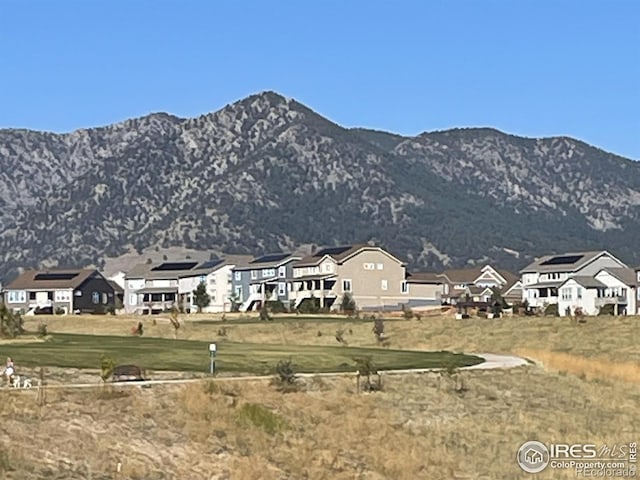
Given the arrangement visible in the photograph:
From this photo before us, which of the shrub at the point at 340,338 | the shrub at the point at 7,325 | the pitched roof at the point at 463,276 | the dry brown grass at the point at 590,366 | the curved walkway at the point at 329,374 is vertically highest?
the pitched roof at the point at 463,276

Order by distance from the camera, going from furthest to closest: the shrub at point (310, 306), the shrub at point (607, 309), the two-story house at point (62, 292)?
the two-story house at point (62, 292) → the shrub at point (310, 306) → the shrub at point (607, 309)

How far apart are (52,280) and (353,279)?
4103 cm

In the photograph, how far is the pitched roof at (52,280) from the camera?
146500 millimetres

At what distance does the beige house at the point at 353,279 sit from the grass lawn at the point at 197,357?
237 feet

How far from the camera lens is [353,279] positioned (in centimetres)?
13388

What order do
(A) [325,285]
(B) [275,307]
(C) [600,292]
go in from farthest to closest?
(A) [325,285] → (C) [600,292] → (B) [275,307]

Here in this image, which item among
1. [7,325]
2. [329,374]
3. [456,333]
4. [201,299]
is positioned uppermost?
[201,299]

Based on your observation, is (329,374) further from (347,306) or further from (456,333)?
(347,306)

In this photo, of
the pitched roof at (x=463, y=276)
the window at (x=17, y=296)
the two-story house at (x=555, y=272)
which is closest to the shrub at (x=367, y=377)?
the two-story house at (x=555, y=272)

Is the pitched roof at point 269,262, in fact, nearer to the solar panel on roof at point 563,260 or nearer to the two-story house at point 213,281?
the two-story house at point 213,281

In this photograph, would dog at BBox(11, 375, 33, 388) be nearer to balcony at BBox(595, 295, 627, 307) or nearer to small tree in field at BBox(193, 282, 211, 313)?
balcony at BBox(595, 295, 627, 307)

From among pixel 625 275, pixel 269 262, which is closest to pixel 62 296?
pixel 269 262

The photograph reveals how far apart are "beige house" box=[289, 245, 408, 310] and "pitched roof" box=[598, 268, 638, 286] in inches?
934

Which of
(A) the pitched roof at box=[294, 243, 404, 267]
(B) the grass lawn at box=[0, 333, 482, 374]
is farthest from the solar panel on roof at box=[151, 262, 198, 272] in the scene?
(B) the grass lawn at box=[0, 333, 482, 374]
